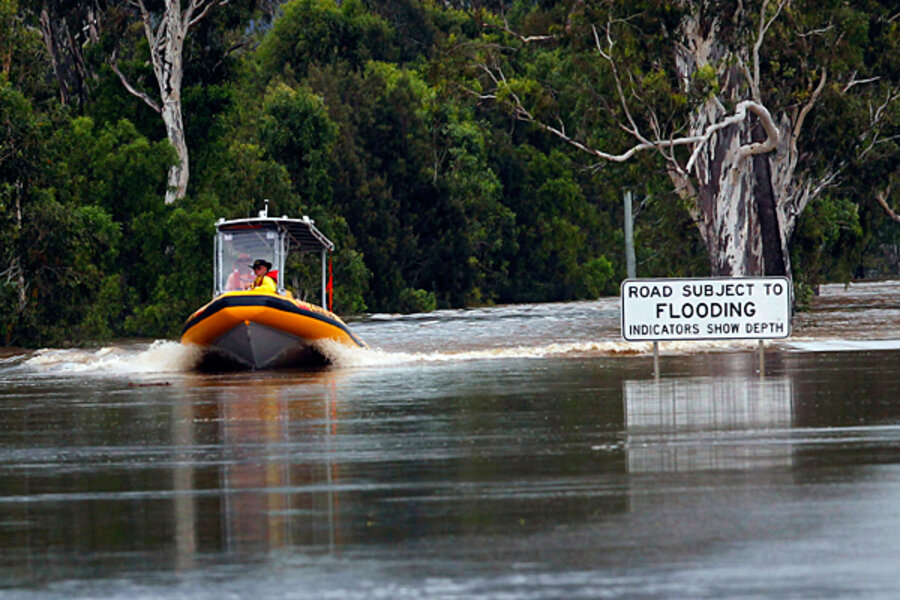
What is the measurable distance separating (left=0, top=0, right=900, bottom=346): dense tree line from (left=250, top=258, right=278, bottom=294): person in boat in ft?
44.3

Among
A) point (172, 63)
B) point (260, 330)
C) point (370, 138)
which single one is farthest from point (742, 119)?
point (370, 138)

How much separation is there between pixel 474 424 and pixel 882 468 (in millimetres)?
4463

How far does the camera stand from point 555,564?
6.95 meters

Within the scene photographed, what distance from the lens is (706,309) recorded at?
64.4 feet

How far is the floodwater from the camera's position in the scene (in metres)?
6.76

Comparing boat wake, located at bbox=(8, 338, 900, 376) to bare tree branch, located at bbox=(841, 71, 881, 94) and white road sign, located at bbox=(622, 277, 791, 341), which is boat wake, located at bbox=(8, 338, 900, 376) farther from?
bare tree branch, located at bbox=(841, 71, 881, 94)

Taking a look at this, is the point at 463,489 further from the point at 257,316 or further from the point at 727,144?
the point at 727,144

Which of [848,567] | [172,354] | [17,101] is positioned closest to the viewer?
[848,567]

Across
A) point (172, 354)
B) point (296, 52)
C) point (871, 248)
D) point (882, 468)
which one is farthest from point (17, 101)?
point (871, 248)

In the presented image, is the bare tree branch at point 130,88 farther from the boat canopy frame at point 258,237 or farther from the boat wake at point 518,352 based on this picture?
the boat wake at point 518,352

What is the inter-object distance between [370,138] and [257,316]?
148ft

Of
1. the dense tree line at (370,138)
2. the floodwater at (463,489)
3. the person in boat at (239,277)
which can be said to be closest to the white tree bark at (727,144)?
the dense tree line at (370,138)

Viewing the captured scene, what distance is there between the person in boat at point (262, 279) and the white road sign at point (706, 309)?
751 centimetres

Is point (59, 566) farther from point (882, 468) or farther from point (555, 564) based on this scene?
point (882, 468)
